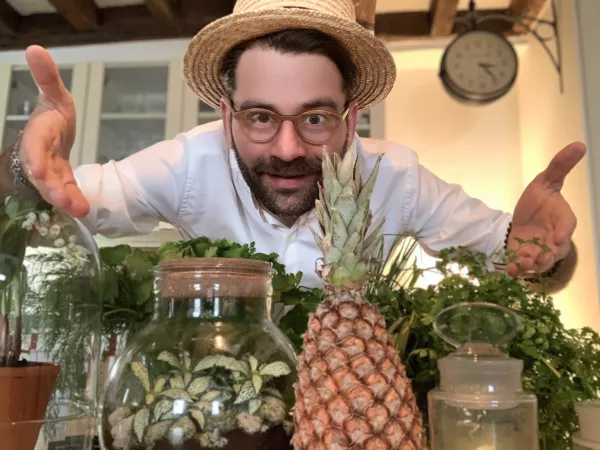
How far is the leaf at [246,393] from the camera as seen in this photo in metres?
0.42

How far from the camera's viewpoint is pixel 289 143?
0.96 m

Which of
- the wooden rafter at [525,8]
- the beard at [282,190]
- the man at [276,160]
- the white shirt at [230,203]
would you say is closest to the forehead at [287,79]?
the man at [276,160]

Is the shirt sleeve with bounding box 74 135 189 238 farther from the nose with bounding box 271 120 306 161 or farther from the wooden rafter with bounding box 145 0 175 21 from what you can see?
the wooden rafter with bounding box 145 0 175 21

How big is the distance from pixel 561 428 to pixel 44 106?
70cm

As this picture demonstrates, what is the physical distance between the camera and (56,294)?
0.58 metres

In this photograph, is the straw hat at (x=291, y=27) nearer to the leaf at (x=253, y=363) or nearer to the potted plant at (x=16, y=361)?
the potted plant at (x=16, y=361)

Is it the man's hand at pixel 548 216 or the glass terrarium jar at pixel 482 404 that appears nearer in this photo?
the glass terrarium jar at pixel 482 404

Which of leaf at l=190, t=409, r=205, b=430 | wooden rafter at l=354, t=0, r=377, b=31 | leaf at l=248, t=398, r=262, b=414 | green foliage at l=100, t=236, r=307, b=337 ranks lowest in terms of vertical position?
leaf at l=190, t=409, r=205, b=430

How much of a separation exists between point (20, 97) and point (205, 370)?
286 centimetres

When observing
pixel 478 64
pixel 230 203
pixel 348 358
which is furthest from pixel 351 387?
pixel 478 64

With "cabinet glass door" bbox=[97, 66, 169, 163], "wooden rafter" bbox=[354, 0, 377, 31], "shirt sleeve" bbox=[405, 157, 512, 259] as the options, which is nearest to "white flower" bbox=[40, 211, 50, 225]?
"shirt sleeve" bbox=[405, 157, 512, 259]

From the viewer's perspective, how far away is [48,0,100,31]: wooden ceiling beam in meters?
2.58

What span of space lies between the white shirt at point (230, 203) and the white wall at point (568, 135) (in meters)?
0.94

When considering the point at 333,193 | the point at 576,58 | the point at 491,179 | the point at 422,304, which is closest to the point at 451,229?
→ the point at 422,304
